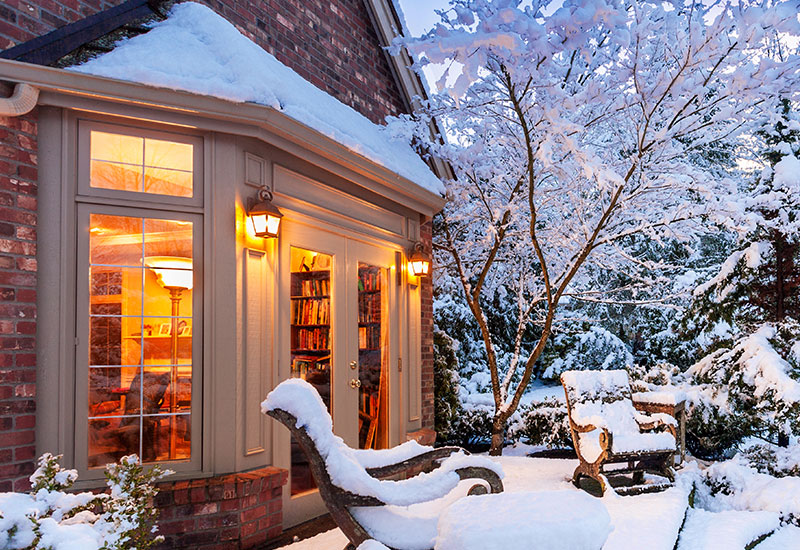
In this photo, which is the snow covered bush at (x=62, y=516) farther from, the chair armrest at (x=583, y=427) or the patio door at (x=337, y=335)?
the chair armrest at (x=583, y=427)

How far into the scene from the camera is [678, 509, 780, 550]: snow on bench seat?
12.2ft

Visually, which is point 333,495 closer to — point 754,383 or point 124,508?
point 124,508

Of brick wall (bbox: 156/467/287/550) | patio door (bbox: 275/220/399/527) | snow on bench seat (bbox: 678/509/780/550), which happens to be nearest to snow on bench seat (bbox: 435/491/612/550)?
brick wall (bbox: 156/467/287/550)

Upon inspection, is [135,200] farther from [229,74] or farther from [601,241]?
[601,241]

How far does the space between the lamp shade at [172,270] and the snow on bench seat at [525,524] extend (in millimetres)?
2604

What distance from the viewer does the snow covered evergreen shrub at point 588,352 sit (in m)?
14.0

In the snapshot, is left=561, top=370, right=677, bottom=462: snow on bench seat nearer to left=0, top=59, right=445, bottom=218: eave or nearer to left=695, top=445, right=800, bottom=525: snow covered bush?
left=695, top=445, right=800, bottom=525: snow covered bush

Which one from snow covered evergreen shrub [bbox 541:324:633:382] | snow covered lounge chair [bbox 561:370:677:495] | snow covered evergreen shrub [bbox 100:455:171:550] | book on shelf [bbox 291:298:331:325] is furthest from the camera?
snow covered evergreen shrub [bbox 541:324:633:382]

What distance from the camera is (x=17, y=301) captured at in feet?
10.6

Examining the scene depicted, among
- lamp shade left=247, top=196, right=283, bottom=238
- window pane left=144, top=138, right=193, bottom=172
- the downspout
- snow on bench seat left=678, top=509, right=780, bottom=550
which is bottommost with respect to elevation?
snow on bench seat left=678, top=509, right=780, bottom=550

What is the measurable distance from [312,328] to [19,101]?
2426 millimetres

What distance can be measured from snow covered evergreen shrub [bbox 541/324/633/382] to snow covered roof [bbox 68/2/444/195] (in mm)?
10609

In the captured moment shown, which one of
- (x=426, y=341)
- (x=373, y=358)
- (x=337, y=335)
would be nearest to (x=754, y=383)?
(x=426, y=341)

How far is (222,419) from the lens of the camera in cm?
377
